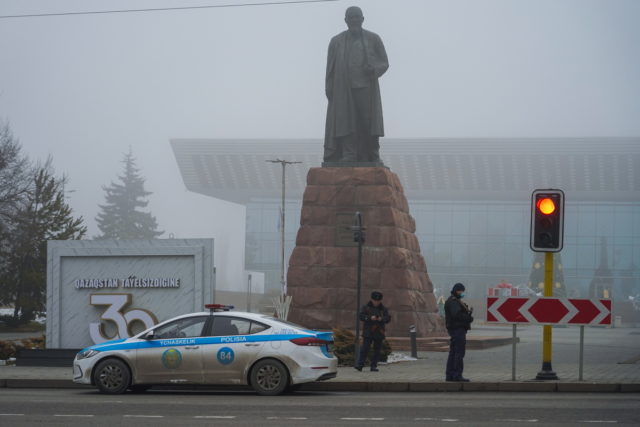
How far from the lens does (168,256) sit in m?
24.4

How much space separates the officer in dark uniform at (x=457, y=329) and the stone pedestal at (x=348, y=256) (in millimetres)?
9576

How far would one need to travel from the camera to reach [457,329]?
19500 mm

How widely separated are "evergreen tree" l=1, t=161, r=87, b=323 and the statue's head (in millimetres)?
26312

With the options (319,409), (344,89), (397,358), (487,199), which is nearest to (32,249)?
(344,89)

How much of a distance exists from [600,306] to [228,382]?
20.8ft

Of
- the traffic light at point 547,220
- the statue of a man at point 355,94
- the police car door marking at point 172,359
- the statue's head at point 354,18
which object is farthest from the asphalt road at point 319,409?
the statue's head at point 354,18

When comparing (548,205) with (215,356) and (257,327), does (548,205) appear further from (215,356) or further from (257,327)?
(215,356)

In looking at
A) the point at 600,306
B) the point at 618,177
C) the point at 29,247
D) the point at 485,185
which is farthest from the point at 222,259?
the point at 600,306

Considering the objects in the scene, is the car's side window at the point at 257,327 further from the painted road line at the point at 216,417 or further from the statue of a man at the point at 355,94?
the statue of a man at the point at 355,94

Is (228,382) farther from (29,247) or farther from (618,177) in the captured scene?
(618,177)

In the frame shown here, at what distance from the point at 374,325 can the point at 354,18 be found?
11920mm

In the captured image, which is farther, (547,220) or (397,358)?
(397,358)

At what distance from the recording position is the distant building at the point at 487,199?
10669 cm

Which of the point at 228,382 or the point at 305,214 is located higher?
the point at 305,214
